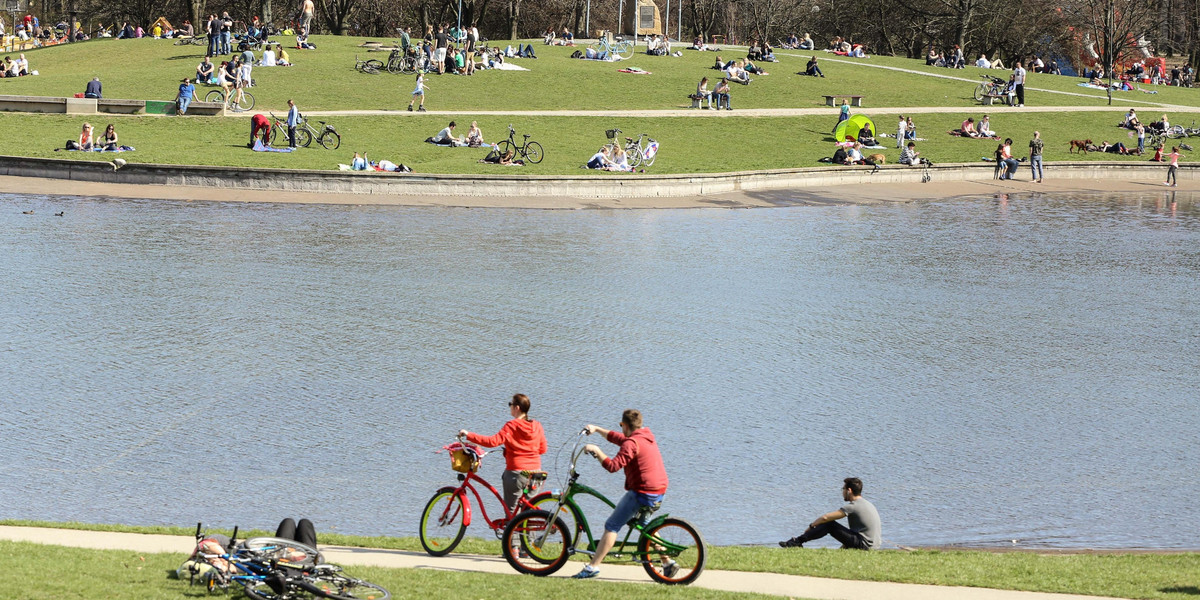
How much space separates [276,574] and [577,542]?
8.27ft

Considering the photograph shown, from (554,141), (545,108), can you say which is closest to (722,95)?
(545,108)

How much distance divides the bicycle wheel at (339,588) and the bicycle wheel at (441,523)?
1543 mm

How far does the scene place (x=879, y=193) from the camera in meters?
38.3

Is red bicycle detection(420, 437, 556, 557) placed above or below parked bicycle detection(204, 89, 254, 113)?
below

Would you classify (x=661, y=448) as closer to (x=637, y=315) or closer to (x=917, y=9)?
(x=637, y=315)

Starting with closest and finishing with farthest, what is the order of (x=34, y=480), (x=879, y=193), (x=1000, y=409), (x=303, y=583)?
(x=303, y=583)
(x=34, y=480)
(x=1000, y=409)
(x=879, y=193)


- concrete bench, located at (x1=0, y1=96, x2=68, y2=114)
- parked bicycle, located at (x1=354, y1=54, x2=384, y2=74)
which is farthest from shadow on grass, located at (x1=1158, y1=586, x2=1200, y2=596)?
parked bicycle, located at (x1=354, y1=54, x2=384, y2=74)

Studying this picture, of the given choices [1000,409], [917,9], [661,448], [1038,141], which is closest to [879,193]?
[1038,141]

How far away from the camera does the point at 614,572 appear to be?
1010 cm

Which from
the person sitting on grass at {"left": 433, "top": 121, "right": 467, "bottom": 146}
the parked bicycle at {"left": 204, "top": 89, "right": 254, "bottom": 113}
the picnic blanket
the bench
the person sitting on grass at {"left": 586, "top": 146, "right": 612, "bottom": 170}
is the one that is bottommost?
the person sitting on grass at {"left": 586, "top": 146, "right": 612, "bottom": 170}

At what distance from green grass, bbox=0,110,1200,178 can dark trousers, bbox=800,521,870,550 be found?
81.5ft

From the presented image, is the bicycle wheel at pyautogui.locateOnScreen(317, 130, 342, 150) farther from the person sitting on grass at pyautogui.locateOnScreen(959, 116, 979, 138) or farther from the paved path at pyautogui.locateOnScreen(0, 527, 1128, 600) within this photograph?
the paved path at pyautogui.locateOnScreen(0, 527, 1128, 600)

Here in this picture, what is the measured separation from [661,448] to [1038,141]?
32448 millimetres

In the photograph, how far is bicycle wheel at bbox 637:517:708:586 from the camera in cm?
958
